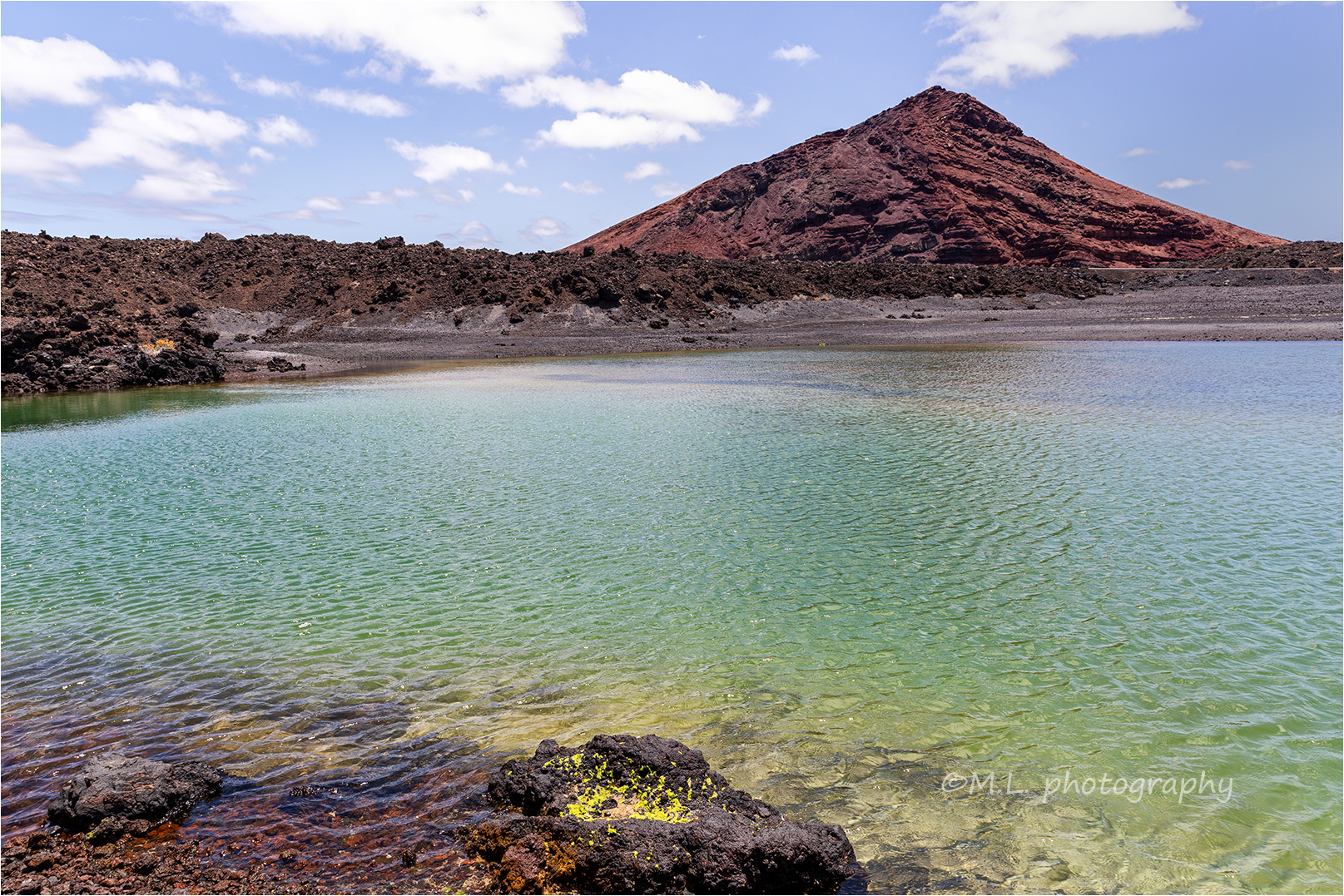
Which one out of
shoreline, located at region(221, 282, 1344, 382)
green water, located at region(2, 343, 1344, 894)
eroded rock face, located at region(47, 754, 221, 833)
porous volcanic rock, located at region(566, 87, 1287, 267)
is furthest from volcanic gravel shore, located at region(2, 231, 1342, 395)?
eroded rock face, located at region(47, 754, 221, 833)

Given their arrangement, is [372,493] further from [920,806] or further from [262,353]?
[262,353]

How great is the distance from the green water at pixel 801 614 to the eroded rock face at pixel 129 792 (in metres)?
0.49

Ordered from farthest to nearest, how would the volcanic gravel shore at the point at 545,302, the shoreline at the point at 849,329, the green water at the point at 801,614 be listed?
the shoreline at the point at 849,329 → the volcanic gravel shore at the point at 545,302 → the green water at the point at 801,614

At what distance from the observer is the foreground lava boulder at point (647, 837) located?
14.0ft

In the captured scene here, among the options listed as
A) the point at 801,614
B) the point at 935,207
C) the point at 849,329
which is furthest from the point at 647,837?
the point at 935,207

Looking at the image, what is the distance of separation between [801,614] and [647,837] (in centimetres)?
410

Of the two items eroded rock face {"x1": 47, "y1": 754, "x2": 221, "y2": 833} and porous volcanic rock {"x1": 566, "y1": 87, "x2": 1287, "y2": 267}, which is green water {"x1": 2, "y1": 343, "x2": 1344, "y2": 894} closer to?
eroded rock face {"x1": 47, "y1": 754, "x2": 221, "y2": 833}

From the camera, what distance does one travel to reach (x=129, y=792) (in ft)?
16.3

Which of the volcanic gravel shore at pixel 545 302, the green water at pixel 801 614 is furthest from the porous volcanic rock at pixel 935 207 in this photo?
the green water at pixel 801 614

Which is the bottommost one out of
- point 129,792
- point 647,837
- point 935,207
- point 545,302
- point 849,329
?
point 647,837

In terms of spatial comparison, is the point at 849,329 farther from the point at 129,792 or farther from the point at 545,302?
the point at 129,792

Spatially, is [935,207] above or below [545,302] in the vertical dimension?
above

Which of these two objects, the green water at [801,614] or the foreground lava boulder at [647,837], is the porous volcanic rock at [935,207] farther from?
the foreground lava boulder at [647,837]

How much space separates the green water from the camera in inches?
205
